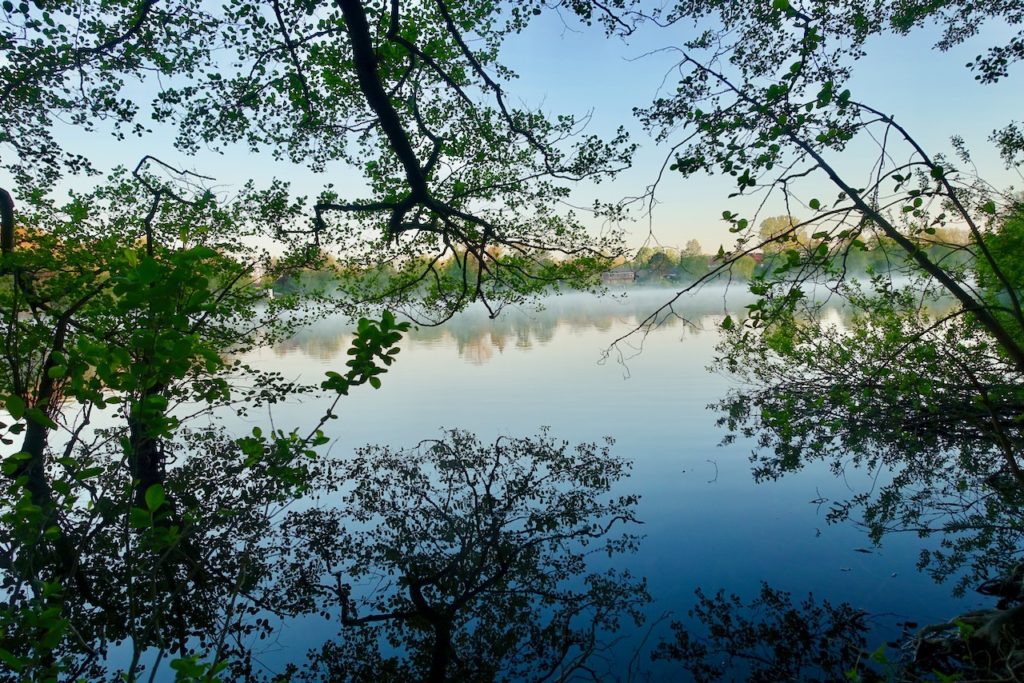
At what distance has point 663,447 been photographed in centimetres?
1078

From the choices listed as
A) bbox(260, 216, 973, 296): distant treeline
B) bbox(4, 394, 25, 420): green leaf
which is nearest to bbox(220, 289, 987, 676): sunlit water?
bbox(260, 216, 973, 296): distant treeline

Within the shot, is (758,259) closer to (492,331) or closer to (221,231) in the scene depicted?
(221,231)

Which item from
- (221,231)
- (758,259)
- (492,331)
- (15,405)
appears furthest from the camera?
(492,331)

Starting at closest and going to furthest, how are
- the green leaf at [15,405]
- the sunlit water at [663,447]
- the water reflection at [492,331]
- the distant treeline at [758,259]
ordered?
the green leaf at [15,405] < the distant treeline at [758,259] < the sunlit water at [663,447] < the water reflection at [492,331]

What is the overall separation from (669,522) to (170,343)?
288 inches

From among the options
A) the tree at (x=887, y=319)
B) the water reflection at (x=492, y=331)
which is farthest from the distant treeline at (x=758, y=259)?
the water reflection at (x=492, y=331)

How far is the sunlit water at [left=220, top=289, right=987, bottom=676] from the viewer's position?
583cm

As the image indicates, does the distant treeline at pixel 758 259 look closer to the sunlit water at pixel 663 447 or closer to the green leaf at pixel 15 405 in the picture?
the sunlit water at pixel 663 447

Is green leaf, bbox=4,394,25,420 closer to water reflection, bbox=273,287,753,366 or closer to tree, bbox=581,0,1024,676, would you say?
tree, bbox=581,0,1024,676

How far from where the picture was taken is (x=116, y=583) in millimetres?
5816

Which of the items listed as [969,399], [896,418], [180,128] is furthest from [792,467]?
[180,128]

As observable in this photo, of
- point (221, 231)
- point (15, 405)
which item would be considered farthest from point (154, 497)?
point (221, 231)

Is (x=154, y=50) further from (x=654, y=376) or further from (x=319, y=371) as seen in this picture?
(x=654, y=376)

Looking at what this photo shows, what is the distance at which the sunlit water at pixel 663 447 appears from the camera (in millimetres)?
5832
